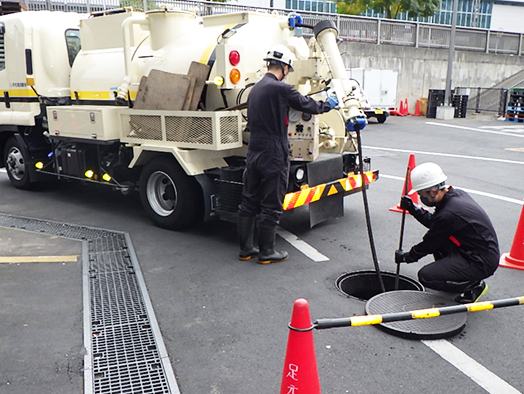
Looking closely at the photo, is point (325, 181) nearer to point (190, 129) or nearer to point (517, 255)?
point (190, 129)

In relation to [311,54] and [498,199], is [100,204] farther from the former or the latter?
[498,199]

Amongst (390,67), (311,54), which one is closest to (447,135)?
(390,67)

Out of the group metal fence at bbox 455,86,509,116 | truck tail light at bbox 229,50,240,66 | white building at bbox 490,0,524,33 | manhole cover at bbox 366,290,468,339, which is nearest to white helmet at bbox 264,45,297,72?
truck tail light at bbox 229,50,240,66

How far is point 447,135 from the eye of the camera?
17859mm

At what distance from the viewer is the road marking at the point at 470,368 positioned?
3.17m

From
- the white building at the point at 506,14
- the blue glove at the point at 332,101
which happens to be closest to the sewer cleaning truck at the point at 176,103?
the blue glove at the point at 332,101

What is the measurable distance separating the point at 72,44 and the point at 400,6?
2979 centimetres

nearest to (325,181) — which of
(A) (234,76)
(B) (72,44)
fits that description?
(A) (234,76)

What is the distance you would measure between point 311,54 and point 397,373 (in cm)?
428

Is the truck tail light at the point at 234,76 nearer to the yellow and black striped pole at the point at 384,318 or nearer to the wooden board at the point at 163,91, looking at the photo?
the wooden board at the point at 163,91

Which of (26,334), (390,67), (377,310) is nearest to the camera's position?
(26,334)

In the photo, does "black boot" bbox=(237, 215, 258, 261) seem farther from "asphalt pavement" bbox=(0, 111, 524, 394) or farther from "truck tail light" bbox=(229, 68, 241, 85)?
"truck tail light" bbox=(229, 68, 241, 85)

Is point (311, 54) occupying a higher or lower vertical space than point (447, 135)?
higher

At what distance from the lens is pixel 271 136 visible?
5102mm
